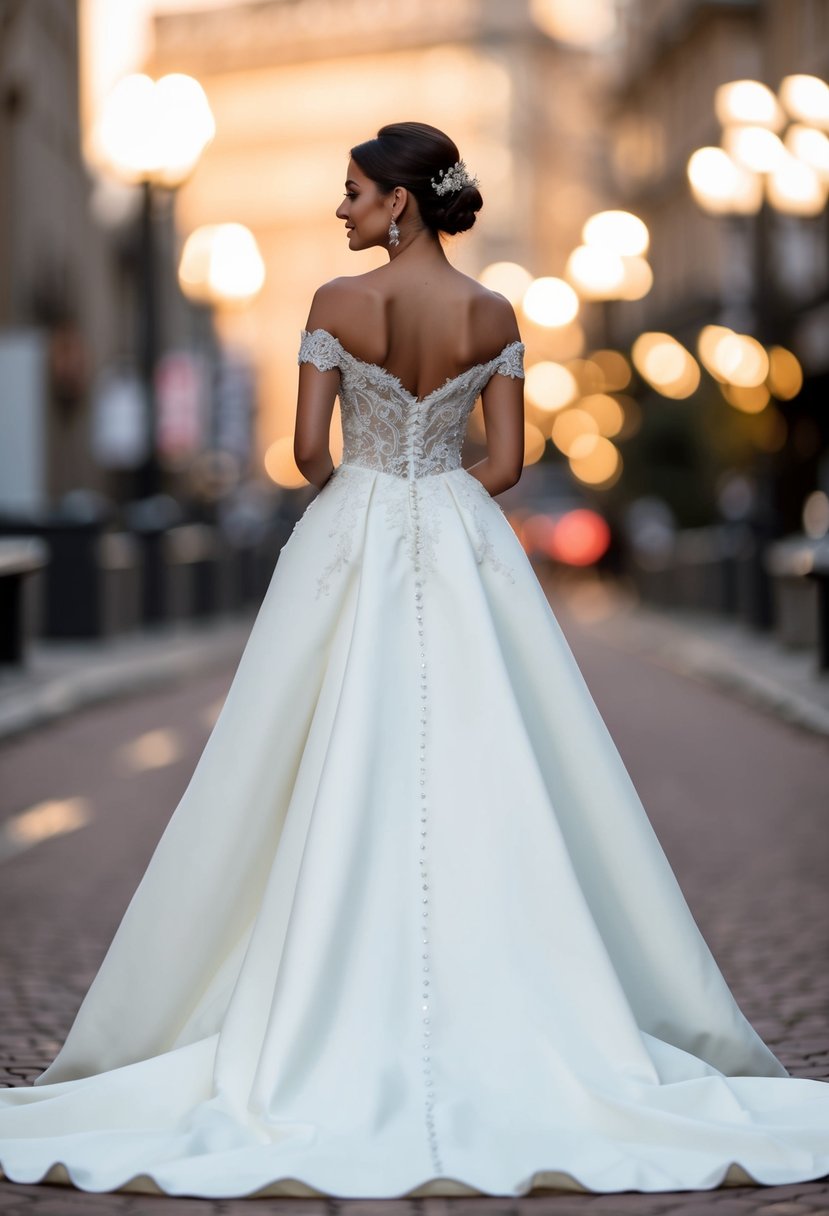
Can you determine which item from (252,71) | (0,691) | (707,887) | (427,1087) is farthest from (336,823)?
(252,71)

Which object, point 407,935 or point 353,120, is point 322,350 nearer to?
point 407,935

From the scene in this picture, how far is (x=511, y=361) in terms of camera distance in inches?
182

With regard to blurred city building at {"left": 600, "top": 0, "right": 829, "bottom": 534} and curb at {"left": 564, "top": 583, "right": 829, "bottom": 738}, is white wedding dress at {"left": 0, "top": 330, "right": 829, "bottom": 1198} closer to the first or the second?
curb at {"left": 564, "top": 583, "right": 829, "bottom": 738}

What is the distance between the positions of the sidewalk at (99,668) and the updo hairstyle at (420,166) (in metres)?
8.43

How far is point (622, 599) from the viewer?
3684 centimetres

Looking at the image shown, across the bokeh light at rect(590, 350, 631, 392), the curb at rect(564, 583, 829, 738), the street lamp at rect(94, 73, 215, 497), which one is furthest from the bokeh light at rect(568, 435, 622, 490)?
the street lamp at rect(94, 73, 215, 497)

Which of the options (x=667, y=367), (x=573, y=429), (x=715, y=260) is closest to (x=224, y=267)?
(x=667, y=367)

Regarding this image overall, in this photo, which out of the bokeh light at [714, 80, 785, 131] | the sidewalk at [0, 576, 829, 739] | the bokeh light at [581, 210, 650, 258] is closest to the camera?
the sidewalk at [0, 576, 829, 739]

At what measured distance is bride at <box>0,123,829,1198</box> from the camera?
3949 mm

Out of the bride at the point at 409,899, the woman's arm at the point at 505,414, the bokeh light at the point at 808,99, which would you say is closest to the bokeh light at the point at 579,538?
the bokeh light at the point at 808,99

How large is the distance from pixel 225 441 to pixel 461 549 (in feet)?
111

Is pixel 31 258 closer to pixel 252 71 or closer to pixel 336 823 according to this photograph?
pixel 336 823

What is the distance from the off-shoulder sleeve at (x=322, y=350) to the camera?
4.40 metres

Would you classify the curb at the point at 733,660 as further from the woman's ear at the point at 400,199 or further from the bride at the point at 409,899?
the woman's ear at the point at 400,199
